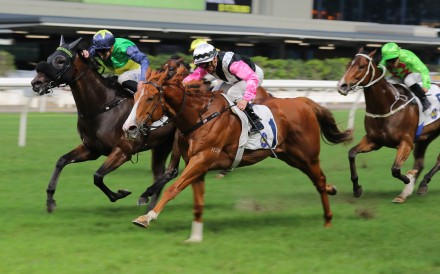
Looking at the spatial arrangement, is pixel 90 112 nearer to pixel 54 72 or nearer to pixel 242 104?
pixel 54 72

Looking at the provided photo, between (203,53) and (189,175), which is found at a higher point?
(203,53)

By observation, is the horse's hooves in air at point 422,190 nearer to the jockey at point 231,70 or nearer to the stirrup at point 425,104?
the stirrup at point 425,104

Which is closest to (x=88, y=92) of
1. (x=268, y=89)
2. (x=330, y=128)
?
(x=330, y=128)

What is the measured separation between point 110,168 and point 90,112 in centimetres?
54

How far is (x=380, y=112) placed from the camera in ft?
26.2

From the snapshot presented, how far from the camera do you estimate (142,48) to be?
24609mm

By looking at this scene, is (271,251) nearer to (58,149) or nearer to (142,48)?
(58,149)

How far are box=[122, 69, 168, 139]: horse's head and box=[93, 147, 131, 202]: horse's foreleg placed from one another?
122 centimetres

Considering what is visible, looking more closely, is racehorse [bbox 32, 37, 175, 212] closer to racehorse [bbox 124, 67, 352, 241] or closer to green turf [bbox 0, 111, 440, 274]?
green turf [bbox 0, 111, 440, 274]

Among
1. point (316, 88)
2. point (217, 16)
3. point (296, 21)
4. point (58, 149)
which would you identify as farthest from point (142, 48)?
point (58, 149)

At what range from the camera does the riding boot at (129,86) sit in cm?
722

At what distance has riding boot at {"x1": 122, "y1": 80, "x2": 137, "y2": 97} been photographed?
23.7 ft

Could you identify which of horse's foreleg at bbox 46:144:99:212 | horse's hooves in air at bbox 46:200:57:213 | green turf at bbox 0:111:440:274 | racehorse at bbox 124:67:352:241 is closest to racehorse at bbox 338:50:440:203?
green turf at bbox 0:111:440:274

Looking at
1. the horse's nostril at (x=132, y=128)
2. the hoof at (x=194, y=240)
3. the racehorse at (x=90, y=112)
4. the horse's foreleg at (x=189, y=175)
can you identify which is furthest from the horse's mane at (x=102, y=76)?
the hoof at (x=194, y=240)
